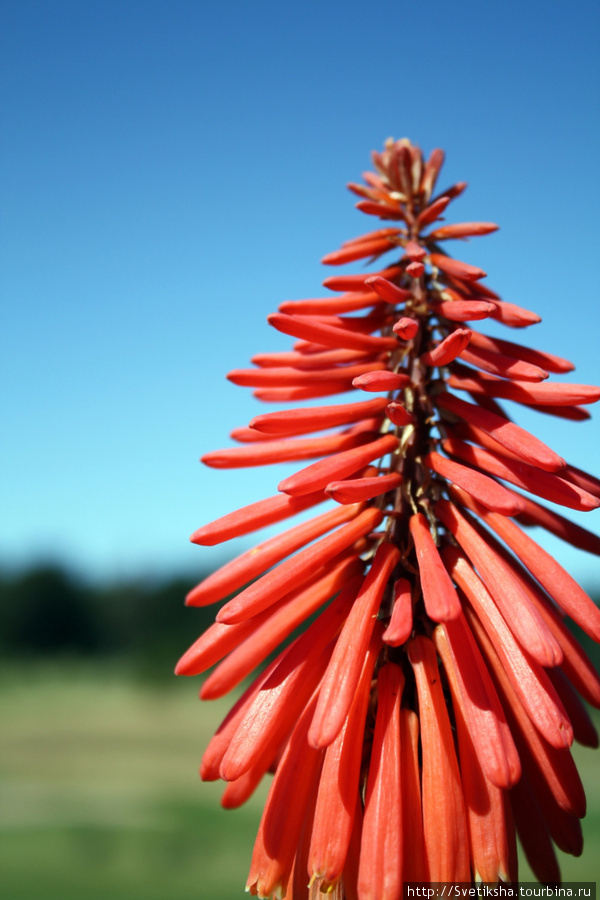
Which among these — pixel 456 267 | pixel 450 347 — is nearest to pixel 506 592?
pixel 450 347

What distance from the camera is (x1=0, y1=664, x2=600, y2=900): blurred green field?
18984mm

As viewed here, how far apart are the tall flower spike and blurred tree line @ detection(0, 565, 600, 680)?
50.8 m

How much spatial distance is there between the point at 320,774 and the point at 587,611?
0.96m

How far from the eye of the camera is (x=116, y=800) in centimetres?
2808

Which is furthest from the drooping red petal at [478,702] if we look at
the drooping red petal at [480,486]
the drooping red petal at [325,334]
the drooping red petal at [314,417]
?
the drooping red petal at [325,334]

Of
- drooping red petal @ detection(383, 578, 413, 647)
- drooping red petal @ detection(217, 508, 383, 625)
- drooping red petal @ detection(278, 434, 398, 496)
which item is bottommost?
drooping red petal @ detection(383, 578, 413, 647)

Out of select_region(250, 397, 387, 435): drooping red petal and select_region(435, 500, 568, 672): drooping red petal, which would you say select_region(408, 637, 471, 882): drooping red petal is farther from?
select_region(250, 397, 387, 435): drooping red petal

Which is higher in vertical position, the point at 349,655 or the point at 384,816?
the point at 349,655

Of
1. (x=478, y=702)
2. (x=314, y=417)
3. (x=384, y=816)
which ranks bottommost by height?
(x=384, y=816)

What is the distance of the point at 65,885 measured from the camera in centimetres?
1808

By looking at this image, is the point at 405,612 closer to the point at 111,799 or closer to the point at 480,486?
the point at 480,486

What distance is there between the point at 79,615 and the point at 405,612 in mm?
64184

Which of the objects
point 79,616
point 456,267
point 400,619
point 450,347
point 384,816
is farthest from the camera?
point 79,616

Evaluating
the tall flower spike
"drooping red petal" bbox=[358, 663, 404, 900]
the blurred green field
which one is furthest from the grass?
"drooping red petal" bbox=[358, 663, 404, 900]
